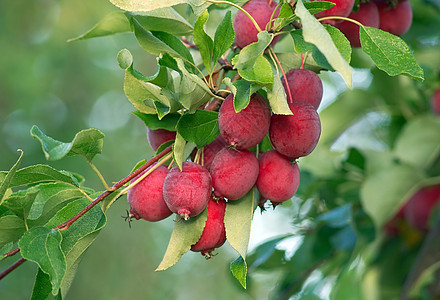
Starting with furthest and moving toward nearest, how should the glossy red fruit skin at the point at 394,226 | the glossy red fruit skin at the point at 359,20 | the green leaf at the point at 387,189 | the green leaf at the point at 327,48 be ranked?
the glossy red fruit skin at the point at 394,226 < the green leaf at the point at 387,189 < the glossy red fruit skin at the point at 359,20 < the green leaf at the point at 327,48

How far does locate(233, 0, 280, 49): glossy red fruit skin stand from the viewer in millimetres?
573

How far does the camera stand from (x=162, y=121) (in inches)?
22.8

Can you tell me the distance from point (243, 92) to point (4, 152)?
122 inches

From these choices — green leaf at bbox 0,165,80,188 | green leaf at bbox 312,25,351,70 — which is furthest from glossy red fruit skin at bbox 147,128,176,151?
green leaf at bbox 312,25,351,70

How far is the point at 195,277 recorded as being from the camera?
3984 mm

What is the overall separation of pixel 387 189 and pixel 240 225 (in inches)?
22.1

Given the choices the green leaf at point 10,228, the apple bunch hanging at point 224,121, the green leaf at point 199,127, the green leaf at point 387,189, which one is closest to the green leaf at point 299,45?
the apple bunch hanging at point 224,121

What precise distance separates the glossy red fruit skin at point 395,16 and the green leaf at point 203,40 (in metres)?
0.26

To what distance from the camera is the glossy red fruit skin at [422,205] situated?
1.17 meters

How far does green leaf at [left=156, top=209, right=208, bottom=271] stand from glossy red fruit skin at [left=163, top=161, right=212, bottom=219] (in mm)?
25

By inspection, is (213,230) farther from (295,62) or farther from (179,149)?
(295,62)

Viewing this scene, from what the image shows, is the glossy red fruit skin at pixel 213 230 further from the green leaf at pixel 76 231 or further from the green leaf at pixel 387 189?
the green leaf at pixel 387 189

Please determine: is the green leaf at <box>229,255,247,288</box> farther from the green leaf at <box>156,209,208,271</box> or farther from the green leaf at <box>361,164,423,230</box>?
the green leaf at <box>361,164,423,230</box>

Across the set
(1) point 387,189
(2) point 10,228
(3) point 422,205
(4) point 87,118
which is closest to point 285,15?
(2) point 10,228
